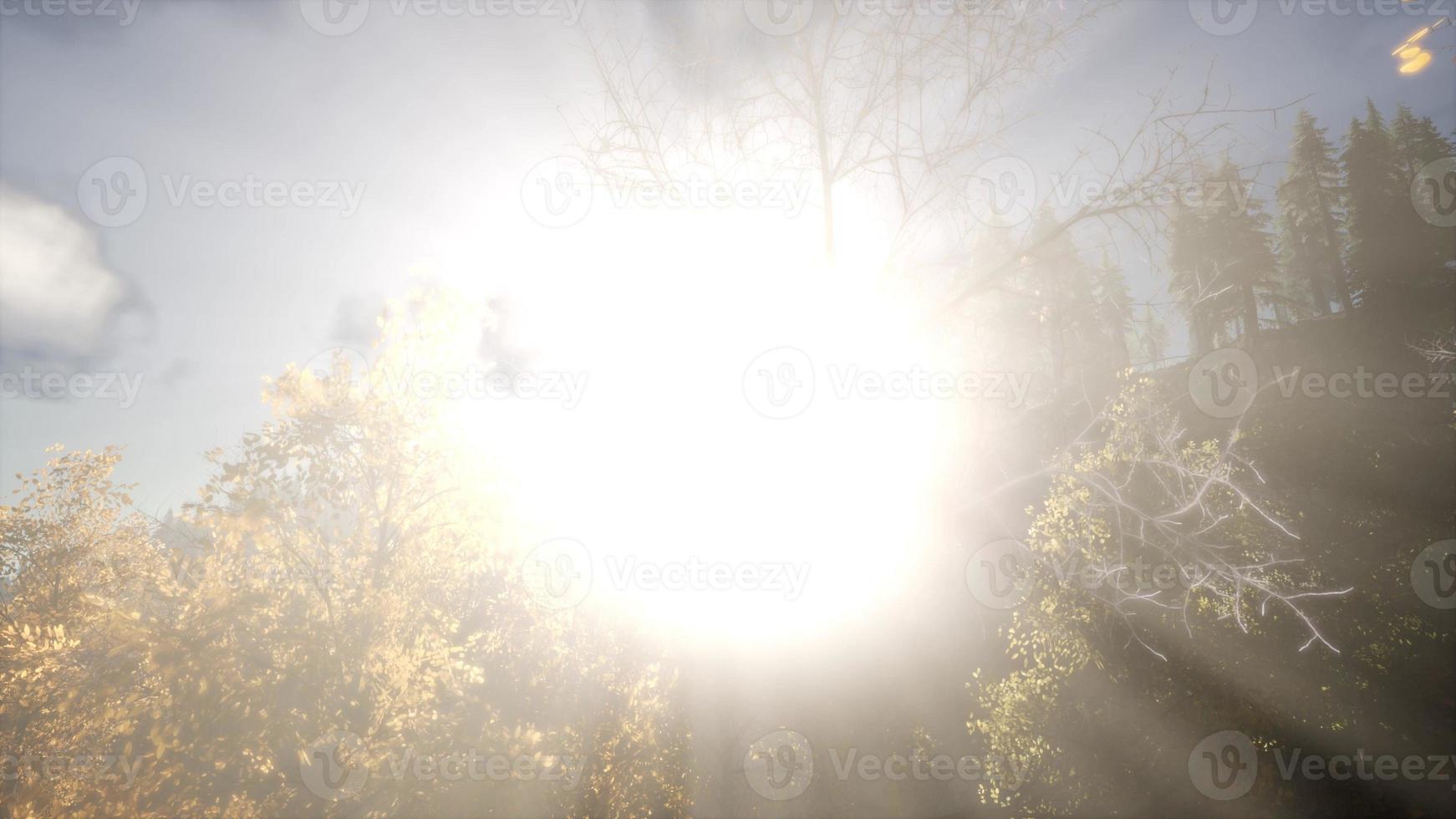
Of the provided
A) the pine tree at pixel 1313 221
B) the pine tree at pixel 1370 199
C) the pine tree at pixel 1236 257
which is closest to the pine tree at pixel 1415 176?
the pine tree at pixel 1370 199

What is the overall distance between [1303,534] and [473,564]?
54.3 feet

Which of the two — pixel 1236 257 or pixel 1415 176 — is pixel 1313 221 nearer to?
pixel 1415 176

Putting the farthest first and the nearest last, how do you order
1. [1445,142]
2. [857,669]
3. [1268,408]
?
1. [1445,142]
2. [1268,408]
3. [857,669]

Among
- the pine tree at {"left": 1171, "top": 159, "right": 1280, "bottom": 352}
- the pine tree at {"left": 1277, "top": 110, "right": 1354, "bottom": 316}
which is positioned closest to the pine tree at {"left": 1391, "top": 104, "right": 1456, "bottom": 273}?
the pine tree at {"left": 1277, "top": 110, "right": 1354, "bottom": 316}

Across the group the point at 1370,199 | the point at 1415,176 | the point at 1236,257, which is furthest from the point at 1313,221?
the point at 1236,257

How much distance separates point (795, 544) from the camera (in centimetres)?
950

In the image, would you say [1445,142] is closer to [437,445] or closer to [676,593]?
[676,593]

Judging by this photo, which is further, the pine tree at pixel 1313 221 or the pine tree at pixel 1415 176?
the pine tree at pixel 1313 221

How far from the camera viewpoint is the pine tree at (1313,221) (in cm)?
2855

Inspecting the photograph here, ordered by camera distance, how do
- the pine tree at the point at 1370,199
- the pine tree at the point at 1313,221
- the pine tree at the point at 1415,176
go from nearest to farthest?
the pine tree at the point at 1415,176 → the pine tree at the point at 1370,199 → the pine tree at the point at 1313,221

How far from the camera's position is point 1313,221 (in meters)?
29.6

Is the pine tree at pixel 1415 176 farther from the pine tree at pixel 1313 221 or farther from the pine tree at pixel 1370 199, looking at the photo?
the pine tree at pixel 1313 221

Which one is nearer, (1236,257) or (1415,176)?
(1415,176)

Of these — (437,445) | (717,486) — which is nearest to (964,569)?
(717,486)
